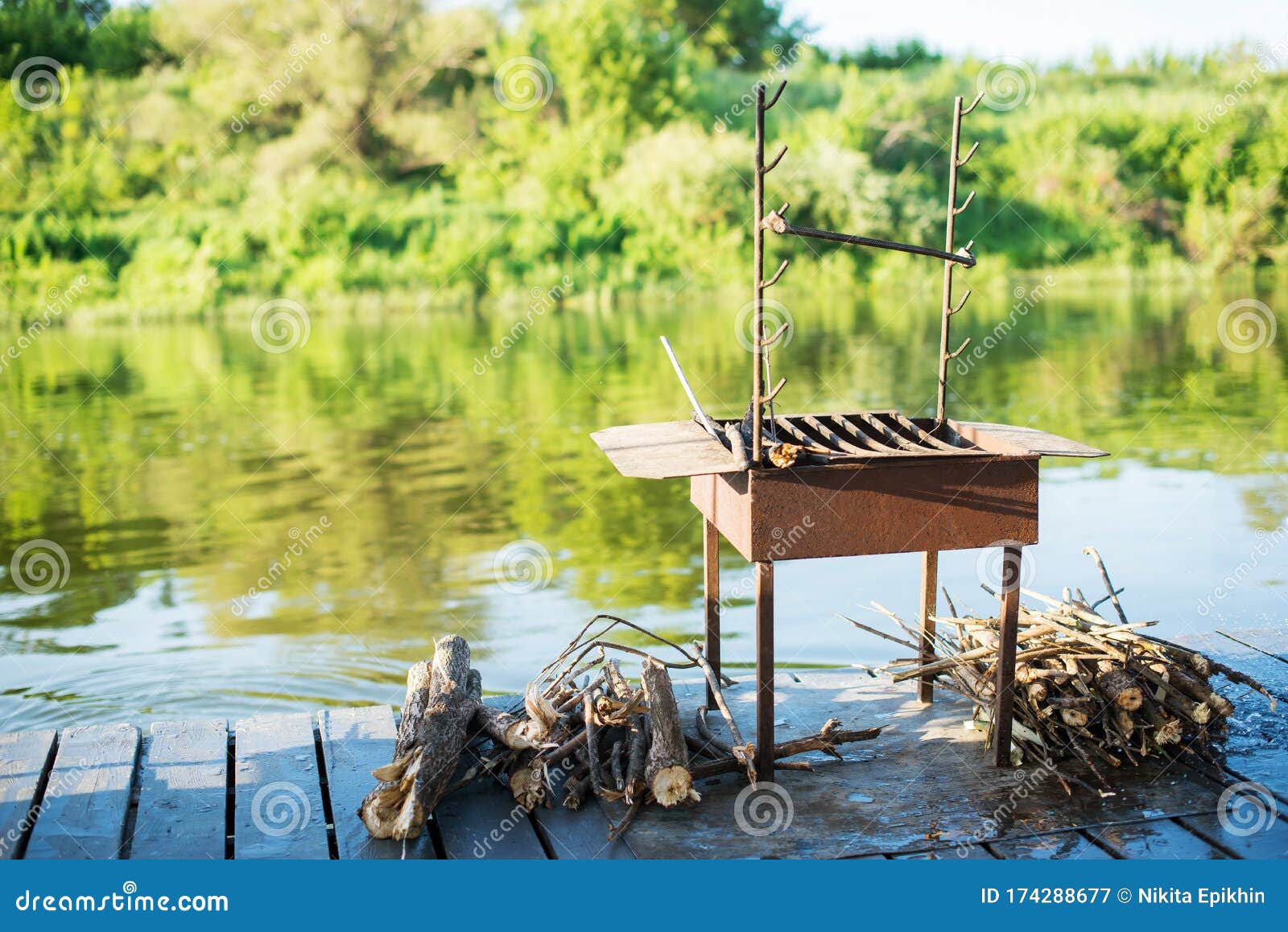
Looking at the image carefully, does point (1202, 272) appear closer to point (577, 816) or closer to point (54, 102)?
point (54, 102)

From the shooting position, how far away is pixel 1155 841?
3521 mm

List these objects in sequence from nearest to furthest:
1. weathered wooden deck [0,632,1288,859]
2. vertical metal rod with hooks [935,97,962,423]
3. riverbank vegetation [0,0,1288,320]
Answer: weathered wooden deck [0,632,1288,859]
vertical metal rod with hooks [935,97,962,423]
riverbank vegetation [0,0,1288,320]

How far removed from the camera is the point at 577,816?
148 inches

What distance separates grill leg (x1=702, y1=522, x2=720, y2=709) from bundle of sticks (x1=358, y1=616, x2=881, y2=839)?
0.70 feet

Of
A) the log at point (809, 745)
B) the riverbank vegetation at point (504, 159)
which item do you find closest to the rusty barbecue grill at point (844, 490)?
the log at point (809, 745)

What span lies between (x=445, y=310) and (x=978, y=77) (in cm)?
1539

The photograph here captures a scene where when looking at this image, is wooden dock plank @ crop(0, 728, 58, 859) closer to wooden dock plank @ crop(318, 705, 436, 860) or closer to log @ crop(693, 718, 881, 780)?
wooden dock plank @ crop(318, 705, 436, 860)

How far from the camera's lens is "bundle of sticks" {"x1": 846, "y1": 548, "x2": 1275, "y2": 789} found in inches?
158

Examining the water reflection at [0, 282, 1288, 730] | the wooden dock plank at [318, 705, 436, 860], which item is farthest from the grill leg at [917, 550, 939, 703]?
the wooden dock plank at [318, 705, 436, 860]

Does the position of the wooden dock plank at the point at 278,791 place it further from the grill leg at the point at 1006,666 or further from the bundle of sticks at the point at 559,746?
the grill leg at the point at 1006,666

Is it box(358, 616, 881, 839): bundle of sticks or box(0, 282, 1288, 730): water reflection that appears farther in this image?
box(0, 282, 1288, 730): water reflection

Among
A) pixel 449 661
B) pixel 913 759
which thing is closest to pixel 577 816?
pixel 449 661

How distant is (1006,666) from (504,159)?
27255mm

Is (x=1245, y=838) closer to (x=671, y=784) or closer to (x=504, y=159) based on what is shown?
(x=671, y=784)
